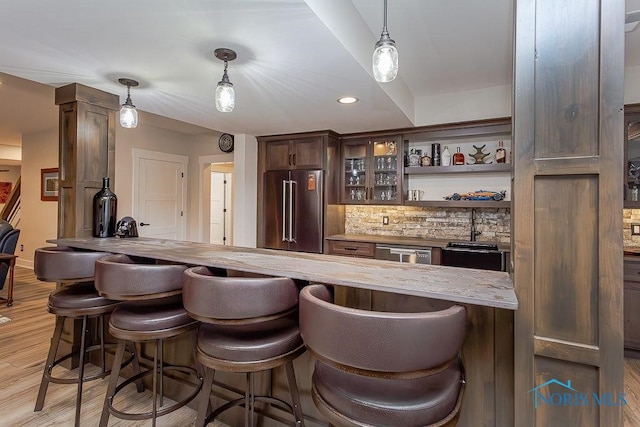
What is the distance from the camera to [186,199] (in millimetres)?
6156

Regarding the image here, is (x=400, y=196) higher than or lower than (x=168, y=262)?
higher

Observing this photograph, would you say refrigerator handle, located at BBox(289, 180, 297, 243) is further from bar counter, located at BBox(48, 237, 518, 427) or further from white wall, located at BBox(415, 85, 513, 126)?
bar counter, located at BBox(48, 237, 518, 427)

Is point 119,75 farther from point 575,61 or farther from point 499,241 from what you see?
point 499,241

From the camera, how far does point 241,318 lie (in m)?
1.33

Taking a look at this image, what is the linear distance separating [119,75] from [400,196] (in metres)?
2.95

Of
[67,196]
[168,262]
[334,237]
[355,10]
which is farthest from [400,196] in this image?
[67,196]

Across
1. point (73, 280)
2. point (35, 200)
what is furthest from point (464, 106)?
point (35, 200)

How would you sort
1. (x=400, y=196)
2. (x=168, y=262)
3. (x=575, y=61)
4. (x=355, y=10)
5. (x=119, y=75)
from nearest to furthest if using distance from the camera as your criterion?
(x=575, y=61) → (x=168, y=262) → (x=355, y=10) → (x=119, y=75) → (x=400, y=196)

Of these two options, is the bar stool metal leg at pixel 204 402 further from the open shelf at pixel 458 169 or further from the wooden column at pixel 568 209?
the open shelf at pixel 458 169

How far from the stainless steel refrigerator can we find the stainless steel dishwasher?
812 millimetres

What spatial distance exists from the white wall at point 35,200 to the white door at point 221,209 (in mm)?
2776

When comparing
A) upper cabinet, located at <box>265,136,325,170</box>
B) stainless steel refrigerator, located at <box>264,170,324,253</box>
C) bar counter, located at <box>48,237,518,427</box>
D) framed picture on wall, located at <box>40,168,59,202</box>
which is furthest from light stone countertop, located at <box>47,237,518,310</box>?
framed picture on wall, located at <box>40,168,59,202</box>

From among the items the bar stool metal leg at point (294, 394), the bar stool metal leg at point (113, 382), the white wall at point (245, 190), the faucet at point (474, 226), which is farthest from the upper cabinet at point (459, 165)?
the bar stool metal leg at point (113, 382)

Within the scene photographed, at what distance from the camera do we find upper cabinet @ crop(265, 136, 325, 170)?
4234 mm
